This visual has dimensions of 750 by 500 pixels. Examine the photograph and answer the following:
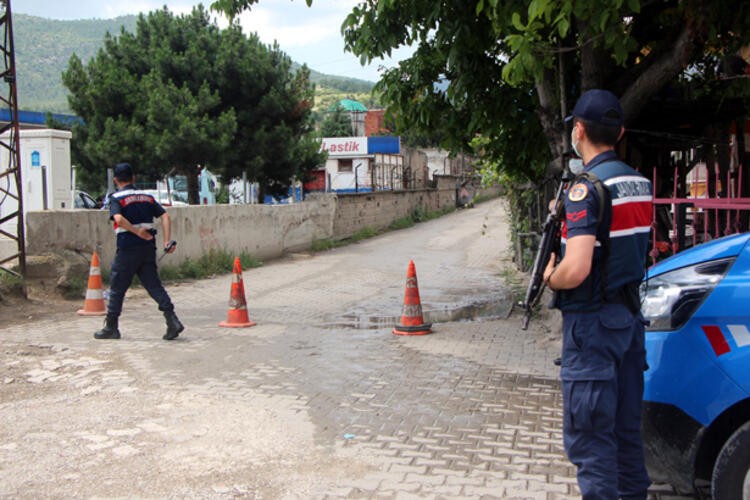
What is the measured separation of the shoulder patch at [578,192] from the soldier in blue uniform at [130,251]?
18.8 feet

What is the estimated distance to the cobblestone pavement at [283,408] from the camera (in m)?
4.27

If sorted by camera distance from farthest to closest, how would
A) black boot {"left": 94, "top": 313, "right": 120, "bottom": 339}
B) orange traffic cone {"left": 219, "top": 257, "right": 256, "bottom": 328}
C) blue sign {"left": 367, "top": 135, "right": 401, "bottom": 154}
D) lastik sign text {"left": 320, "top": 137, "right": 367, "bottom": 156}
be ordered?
1. lastik sign text {"left": 320, "top": 137, "right": 367, "bottom": 156}
2. blue sign {"left": 367, "top": 135, "right": 401, "bottom": 154}
3. orange traffic cone {"left": 219, "top": 257, "right": 256, "bottom": 328}
4. black boot {"left": 94, "top": 313, "right": 120, "bottom": 339}

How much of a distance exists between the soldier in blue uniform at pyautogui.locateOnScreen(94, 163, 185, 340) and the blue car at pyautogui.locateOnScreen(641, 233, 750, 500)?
574 cm

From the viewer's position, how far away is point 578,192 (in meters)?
3.13

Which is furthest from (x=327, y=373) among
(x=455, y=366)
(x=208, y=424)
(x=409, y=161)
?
(x=409, y=161)

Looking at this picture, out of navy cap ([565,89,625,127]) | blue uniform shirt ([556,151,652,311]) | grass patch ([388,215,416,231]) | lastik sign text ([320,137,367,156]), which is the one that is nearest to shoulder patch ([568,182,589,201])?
blue uniform shirt ([556,151,652,311])

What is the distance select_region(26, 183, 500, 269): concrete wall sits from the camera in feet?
36.6

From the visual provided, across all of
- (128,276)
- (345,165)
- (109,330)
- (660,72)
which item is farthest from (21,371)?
(345,165)

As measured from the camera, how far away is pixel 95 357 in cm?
724

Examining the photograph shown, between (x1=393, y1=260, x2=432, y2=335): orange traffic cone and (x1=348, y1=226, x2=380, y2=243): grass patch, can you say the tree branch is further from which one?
(x1=348, y1=226, x2=380, y2=243): grass patch

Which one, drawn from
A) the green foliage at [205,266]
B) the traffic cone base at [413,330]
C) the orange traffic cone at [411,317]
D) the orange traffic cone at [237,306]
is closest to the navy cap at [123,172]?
the orange traffic cone at [237,306]

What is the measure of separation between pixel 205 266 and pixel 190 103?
7.35m

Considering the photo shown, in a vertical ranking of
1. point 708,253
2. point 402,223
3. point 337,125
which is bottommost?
point 402,223

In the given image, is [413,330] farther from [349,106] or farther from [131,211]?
[349,106]
